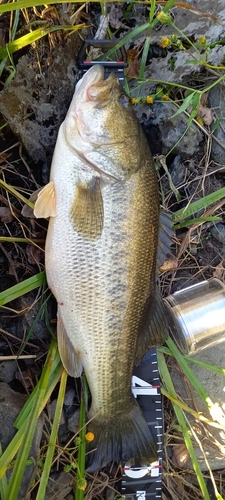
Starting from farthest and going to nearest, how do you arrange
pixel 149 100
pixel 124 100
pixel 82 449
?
pixel 149 100 < pixel 82 449 < pixel 124 100

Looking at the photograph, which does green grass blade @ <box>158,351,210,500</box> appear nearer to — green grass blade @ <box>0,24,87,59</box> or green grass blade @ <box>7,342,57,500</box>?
green grass blade @ <box>7,342,57,500</box>

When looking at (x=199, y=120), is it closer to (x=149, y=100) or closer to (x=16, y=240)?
(x=149, y=100)

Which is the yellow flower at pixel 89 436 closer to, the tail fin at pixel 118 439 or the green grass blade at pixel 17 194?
the tail fin at pixel 118 439

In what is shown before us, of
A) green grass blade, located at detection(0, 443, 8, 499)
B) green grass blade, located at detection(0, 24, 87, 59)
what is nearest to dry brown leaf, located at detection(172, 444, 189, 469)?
green grass blade, located at detection(0, 443, 8, 499)

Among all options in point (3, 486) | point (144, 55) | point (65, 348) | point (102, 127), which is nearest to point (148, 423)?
point (65, 348)

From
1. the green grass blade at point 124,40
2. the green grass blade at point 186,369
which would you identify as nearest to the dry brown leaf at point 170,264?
the green grass blade at point 186,369

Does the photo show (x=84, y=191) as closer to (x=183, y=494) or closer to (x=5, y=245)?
(x=5, y=245)
